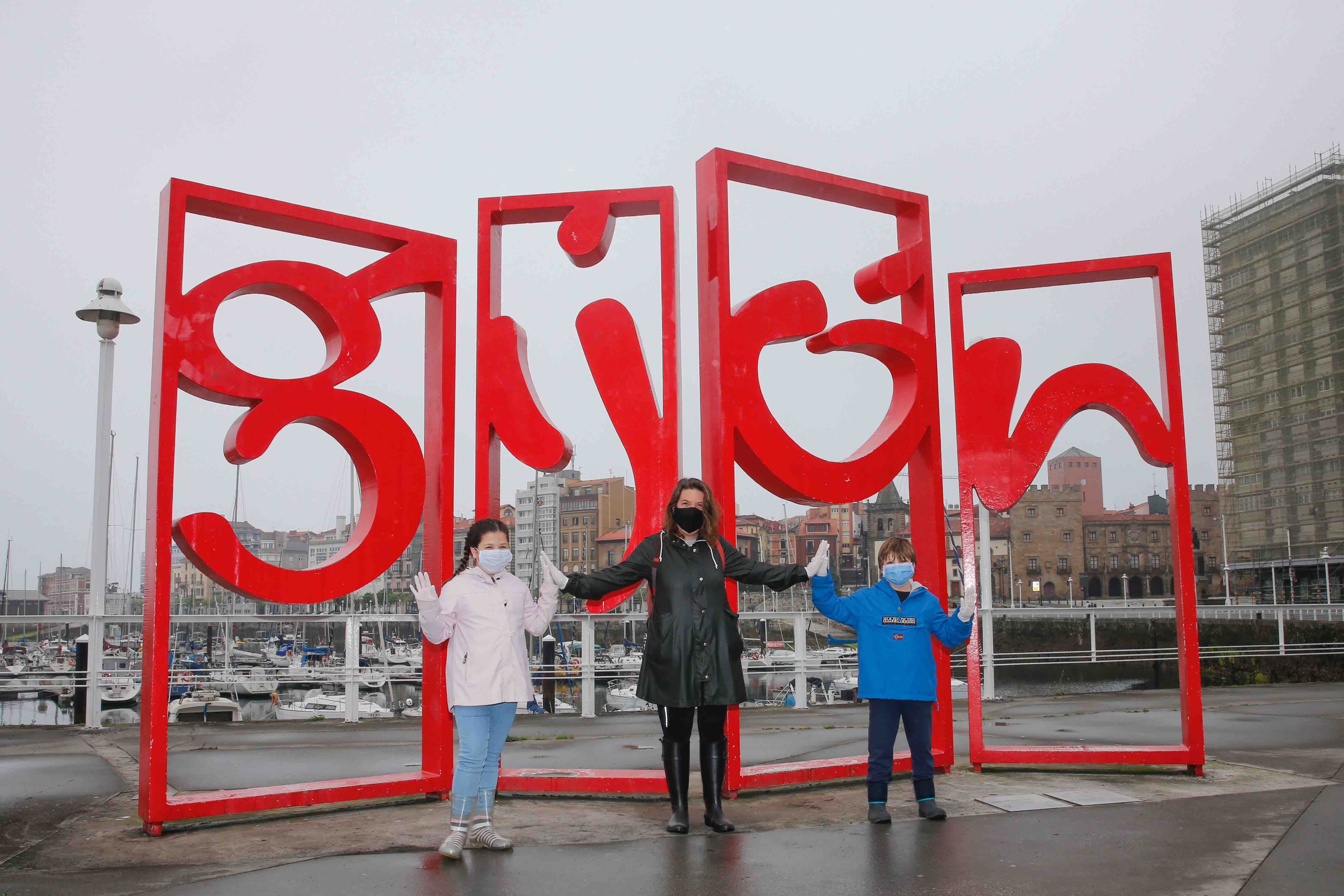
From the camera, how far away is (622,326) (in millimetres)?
7082

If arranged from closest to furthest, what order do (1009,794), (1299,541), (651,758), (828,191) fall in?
(1009,794) < (828,191) < (651,758) < (1299,541)

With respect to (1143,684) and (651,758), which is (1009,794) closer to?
(651,758)

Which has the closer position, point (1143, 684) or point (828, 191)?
point (828, 191)

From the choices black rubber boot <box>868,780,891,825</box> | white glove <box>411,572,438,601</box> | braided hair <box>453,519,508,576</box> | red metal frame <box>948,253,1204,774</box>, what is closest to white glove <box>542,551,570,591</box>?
braided hair <box>453,519,508,576</box>

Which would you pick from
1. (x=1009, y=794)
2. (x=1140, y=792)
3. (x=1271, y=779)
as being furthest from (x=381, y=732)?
(x=1271, y=779)

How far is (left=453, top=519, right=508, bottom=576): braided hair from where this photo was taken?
18.6ft

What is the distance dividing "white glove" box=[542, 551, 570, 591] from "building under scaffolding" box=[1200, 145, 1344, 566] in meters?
67.6

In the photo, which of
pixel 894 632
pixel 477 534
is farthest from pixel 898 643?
pixel 477 534

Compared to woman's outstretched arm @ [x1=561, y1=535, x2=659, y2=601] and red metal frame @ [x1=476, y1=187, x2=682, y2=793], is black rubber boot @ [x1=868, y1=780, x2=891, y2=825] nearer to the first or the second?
red metal frame @ [x1=476, y1=187, x2=682, y2=793]

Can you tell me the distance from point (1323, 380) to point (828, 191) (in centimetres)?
6776

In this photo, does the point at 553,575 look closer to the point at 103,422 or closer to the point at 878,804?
the point at 878,804

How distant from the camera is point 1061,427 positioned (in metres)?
7.64

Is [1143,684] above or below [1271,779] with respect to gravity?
below

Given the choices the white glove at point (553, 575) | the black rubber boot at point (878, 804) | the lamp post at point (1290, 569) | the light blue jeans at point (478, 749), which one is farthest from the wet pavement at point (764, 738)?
the lamp post at point (1290, 569)
